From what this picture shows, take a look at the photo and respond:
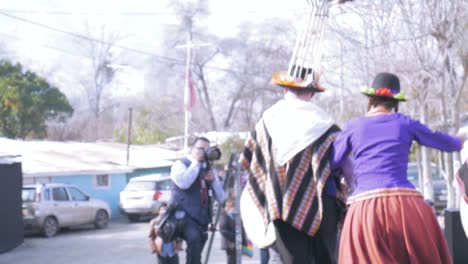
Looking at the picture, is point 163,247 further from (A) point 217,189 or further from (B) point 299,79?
(B) point 299,79

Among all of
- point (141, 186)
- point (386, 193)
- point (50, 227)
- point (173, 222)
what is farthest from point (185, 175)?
point (141, 186)

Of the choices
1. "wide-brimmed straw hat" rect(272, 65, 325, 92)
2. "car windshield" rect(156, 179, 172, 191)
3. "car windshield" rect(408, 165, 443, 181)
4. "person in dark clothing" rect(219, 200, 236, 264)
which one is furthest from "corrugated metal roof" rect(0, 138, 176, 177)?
"wide-brimmed straw hat" rect(272, 65, 325, 92)

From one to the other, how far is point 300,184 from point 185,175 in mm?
3468

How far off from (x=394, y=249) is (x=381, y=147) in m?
0.63

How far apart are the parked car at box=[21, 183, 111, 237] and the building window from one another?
4.62 m

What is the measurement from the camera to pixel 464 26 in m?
15.1

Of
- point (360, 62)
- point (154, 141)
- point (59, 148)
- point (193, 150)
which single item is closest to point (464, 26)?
point (360, 62)

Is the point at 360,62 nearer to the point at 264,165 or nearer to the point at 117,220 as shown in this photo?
the point at 117,220

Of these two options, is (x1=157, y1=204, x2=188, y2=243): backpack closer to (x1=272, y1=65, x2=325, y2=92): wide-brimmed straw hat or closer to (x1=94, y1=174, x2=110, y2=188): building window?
(x1=272, y1=65, x2=325, y2=92): wide-brimmed straw hat

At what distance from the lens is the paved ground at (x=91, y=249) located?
13906 mm

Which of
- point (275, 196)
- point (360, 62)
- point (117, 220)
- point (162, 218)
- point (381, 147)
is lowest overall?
point (117, 220)

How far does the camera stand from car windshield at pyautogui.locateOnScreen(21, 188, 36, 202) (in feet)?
63.7

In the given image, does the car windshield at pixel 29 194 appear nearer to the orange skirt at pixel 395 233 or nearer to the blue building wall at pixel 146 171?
the blue building wall at pixel 146 171

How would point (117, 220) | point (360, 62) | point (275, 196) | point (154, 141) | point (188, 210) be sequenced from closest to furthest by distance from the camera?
point (275, 196) < point (188, 210) < point (360, 62) < point (117, 220) < point (154, 141)
